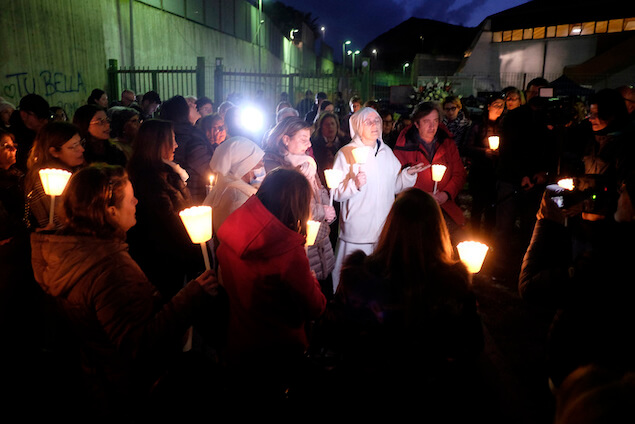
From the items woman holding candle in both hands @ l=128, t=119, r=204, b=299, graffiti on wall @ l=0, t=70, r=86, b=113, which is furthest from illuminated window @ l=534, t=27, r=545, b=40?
woman holding candle in both hands @ l=128, t=119, r=204, b=299

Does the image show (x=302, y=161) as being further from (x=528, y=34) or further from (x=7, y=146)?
(x=528, y=34)

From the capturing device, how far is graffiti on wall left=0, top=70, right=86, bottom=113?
30.4 feet

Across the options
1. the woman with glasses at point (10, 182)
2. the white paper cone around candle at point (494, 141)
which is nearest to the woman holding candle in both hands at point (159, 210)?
the woman with glasses at point (10, 182)

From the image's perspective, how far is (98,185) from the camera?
2.16 meters

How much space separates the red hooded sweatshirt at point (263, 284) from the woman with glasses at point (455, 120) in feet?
19.4

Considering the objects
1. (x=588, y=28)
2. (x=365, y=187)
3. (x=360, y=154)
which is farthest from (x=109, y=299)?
(x=588, y=28)

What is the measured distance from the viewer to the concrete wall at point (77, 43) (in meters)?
9.32

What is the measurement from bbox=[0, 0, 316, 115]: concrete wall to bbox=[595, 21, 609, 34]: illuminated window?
106 ft

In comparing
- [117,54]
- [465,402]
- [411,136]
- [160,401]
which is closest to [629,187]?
[465,402]

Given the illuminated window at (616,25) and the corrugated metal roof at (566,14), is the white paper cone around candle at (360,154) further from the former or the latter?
the illuminated window at (616,25)

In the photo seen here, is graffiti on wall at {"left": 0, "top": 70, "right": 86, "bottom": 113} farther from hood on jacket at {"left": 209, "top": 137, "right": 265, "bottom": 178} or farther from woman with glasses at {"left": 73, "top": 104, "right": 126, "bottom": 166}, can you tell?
hood on jacket at {"left": 209, "top": 137, "right": 265, "bottom": 178}

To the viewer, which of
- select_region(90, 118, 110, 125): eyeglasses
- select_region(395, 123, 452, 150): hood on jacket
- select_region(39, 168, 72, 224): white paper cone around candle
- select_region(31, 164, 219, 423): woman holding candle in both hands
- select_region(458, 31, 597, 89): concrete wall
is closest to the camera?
select_region(31, 164, 219, 423): woman holding candle in both hands

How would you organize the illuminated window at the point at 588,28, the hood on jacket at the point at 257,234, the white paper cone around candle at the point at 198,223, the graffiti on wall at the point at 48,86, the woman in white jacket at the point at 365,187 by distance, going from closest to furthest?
1. the hood on jacket at the point at 257,234
2. the white paper cone around candle at the point at 198,223
3. the woman in white jacket at the point at 365,187
4. the graffiti on wall at the point at 48,86
5. the illuminated window at the point at 588,28

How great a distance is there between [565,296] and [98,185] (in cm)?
224
